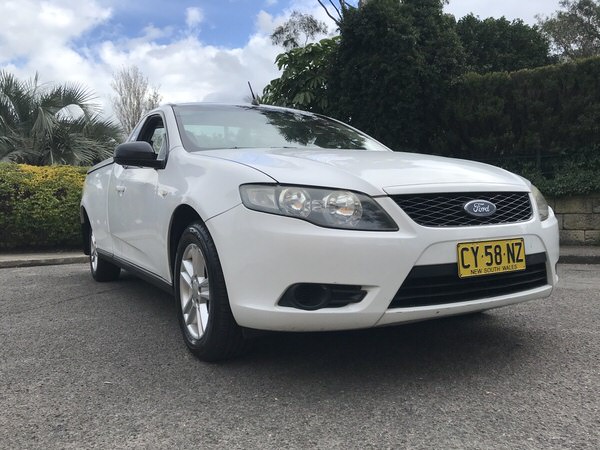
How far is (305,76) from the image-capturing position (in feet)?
31.3

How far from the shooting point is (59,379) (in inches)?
112

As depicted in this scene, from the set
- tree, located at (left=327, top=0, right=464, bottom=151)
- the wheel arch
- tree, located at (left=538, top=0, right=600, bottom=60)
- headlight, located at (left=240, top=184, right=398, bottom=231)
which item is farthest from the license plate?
tree, located at (left=538, top=0, right=600, bottom=60)

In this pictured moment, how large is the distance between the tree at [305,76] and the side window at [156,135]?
5165 mm

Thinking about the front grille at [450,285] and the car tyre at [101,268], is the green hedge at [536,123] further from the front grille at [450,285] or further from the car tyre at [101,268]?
the front grille at [450,285]

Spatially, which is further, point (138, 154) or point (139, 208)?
point (139, 208)

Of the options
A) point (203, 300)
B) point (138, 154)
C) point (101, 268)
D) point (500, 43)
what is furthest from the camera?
point (500, 43)

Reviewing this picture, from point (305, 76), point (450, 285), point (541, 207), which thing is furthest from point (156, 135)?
point (305, 76)

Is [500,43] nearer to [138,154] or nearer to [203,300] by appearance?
[138,154]

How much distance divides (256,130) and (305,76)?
606cm

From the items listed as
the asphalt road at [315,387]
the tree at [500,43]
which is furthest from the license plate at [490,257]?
the tree at [500,43]

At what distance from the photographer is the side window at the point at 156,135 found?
3.71 meters

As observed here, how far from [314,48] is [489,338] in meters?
7.32

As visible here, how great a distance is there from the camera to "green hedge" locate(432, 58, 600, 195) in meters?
7.59

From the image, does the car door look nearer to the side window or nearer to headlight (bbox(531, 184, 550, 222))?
the side window
